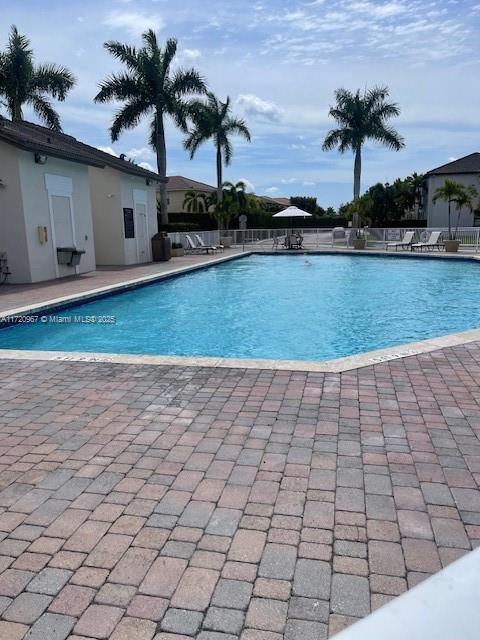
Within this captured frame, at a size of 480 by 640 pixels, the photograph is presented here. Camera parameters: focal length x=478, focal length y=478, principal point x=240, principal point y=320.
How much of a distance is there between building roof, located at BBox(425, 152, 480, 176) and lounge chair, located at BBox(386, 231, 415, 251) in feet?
56.3

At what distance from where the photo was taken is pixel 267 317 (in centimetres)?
1063

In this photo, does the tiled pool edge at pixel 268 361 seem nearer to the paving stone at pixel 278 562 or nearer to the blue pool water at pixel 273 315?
the blue pool water at pixel 273 315

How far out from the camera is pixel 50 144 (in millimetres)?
14336

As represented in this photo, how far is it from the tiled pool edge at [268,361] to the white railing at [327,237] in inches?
703

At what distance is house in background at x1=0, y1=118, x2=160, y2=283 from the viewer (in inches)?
486

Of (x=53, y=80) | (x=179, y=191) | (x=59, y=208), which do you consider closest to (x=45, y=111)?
(x=53, y=80)

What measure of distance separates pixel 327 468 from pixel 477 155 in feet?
149

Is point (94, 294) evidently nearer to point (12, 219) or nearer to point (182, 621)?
point (12, 219)

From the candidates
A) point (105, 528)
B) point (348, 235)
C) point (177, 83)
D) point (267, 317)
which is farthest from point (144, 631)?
point (177, 83)

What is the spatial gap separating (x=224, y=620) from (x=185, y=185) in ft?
170

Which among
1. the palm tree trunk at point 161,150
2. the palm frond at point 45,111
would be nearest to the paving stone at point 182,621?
the palm tree trunk at point 161,150

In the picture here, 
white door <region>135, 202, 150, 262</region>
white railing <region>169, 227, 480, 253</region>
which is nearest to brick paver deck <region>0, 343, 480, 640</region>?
white door <region>135, 202, 150, 262</region>

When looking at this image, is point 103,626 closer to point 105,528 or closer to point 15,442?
point 105,528

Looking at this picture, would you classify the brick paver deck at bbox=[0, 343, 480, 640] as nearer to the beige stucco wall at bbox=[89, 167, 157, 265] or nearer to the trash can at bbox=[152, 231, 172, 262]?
the beige stucco wall at bbox=[89, 167, 157, 265]
